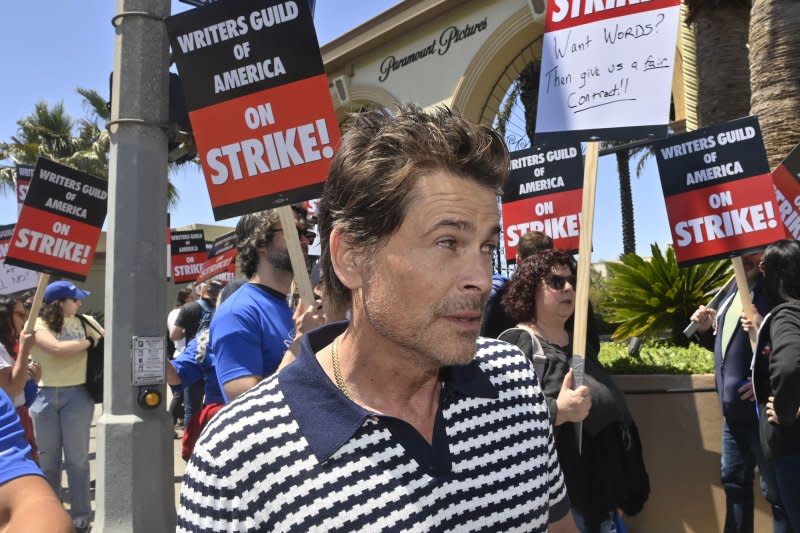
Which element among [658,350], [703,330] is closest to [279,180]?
[703,330]

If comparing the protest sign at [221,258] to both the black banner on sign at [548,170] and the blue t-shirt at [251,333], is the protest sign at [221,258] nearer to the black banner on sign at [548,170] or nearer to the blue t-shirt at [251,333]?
the black banner on sign at [548,170]

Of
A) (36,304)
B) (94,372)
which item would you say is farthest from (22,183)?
(36,304)

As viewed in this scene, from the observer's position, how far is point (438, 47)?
15.2 metres

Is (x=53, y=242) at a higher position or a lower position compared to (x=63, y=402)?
higher

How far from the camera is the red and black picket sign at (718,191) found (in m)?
4.88

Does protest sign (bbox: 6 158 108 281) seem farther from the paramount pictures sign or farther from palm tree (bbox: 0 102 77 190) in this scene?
palm tree (bbox: 0 102 77 190)

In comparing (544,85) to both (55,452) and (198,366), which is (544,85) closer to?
(198,366)

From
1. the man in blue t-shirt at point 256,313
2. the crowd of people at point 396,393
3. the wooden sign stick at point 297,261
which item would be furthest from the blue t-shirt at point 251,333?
the crowd of people at point 396,393

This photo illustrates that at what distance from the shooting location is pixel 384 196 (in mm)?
1486

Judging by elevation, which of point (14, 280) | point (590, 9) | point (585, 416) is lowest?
point (585, 416)

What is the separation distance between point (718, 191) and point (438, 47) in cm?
1092

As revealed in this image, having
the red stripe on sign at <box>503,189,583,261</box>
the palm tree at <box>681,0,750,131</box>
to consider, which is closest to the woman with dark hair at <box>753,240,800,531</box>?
the red stripe on sign at <box>503,189,583,261</box>

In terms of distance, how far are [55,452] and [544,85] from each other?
178 inches

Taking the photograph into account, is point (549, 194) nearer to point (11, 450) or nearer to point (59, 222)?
point (59, 222)
